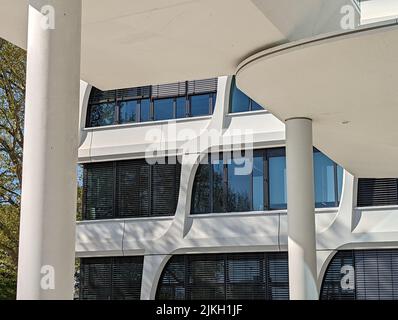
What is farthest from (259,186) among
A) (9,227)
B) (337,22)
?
(337,22)

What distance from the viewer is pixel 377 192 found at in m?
22.4

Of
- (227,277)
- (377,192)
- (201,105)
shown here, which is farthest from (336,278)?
(201,105)

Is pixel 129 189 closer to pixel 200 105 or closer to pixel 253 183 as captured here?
pixel 200 105

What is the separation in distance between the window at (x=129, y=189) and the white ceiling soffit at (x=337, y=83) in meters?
12.4

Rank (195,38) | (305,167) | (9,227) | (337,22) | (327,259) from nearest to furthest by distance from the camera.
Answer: (195,38)
(337,22)
(305,167)
(327,259)
(9,227)

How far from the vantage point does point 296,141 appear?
11.1 meters

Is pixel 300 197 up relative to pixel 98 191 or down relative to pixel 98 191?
down

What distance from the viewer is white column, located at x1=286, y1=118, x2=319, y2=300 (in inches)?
425

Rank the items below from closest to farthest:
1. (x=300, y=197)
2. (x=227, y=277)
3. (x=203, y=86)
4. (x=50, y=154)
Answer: (x=50, y=154)
(x=300, y=197)
(x=227, y=277)
(x=203, y=86)

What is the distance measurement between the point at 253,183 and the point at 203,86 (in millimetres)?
4313

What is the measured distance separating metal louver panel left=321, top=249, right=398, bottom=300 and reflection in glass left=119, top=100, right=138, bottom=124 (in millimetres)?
9758

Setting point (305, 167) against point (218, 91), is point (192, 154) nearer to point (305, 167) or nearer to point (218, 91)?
point (218, 91)

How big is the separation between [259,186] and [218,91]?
3.87 meters
